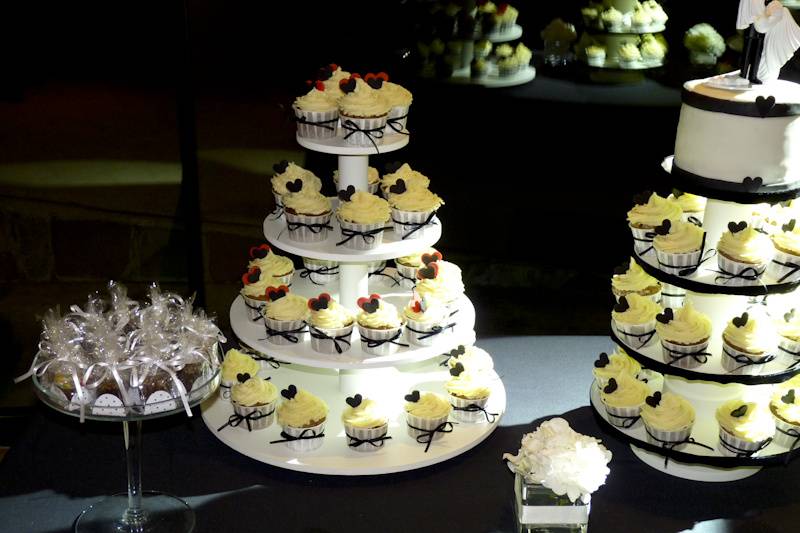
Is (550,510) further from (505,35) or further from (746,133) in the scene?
(505,35)

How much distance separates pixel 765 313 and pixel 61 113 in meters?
2.88

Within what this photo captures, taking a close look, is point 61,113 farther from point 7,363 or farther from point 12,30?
point 7,363

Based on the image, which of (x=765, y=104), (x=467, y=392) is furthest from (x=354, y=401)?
(x=765, y=104)

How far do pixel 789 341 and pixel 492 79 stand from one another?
6.44 ft

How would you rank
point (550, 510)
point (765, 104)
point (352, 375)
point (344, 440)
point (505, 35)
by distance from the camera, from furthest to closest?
point (505, 35), point (352, 375), point (344, 440), point (550, 510), point (765, 104)

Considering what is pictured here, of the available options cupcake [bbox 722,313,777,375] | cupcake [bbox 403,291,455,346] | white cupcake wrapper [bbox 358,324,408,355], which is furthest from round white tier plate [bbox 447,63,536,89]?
cupcake [bbox 722,313,777,375]

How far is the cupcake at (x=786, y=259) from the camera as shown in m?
2.83

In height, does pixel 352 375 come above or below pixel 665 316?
below

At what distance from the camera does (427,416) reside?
122 inches

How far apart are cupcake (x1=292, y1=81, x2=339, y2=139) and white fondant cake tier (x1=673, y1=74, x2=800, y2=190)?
105 centimetres

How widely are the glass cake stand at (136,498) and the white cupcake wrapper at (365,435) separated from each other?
1.62 ft

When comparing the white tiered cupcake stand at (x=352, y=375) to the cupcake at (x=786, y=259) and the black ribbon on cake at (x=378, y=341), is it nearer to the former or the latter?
the black ribbon on cake at (x=378, y=341)

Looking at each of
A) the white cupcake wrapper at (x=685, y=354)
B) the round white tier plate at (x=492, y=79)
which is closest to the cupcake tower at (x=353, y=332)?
the white cupcake wrapper at (x=685, y=354)

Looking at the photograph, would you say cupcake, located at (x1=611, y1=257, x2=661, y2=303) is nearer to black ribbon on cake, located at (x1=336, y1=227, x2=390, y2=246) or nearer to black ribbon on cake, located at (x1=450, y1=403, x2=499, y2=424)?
black ribbon on cake, located at (x1=450, y1=403, x2=499, y2=424)
